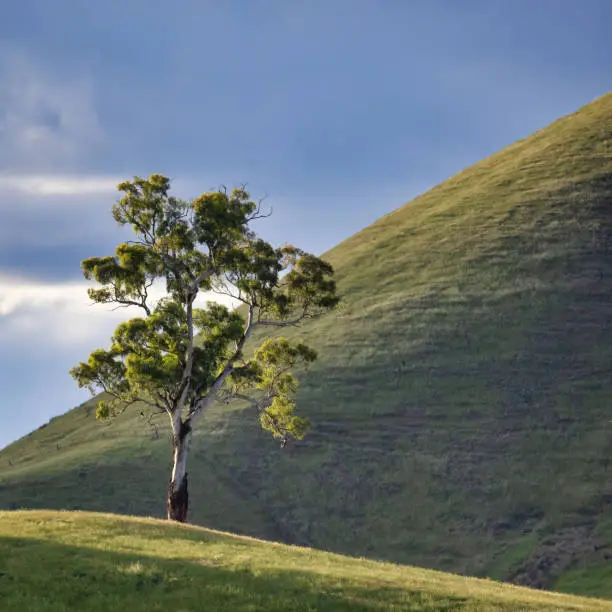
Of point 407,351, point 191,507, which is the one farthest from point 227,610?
point 407,351

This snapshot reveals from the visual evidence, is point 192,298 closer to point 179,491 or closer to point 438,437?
point 179,491

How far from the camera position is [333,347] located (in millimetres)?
105938

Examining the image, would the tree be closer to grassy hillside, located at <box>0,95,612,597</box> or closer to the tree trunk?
the tree trunk

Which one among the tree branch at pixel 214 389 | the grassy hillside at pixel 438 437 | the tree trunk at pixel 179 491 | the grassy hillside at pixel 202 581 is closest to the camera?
the grassy hillside at pixel 202 581

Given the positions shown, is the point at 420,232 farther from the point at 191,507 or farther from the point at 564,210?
the point at 191,507

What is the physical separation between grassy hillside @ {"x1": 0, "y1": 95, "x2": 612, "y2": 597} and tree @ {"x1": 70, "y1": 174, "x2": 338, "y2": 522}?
27096 mm

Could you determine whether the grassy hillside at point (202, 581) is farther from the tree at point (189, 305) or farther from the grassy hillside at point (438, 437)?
the grassy hillside at point (438, 437)

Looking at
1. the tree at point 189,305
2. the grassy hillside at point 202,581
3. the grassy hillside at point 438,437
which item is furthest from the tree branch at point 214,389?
the grassy hillside at point 438,437

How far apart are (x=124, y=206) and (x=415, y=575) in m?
27.8

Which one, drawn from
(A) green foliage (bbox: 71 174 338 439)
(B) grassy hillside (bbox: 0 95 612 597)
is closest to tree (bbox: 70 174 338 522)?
(A) green foliage (bbox: 71 174 338 439)

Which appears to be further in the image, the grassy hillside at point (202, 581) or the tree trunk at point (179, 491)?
the tree trunk at point (179, 491)

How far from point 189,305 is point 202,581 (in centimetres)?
2585

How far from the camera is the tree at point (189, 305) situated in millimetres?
50500

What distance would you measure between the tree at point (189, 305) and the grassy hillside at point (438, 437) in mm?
27096
